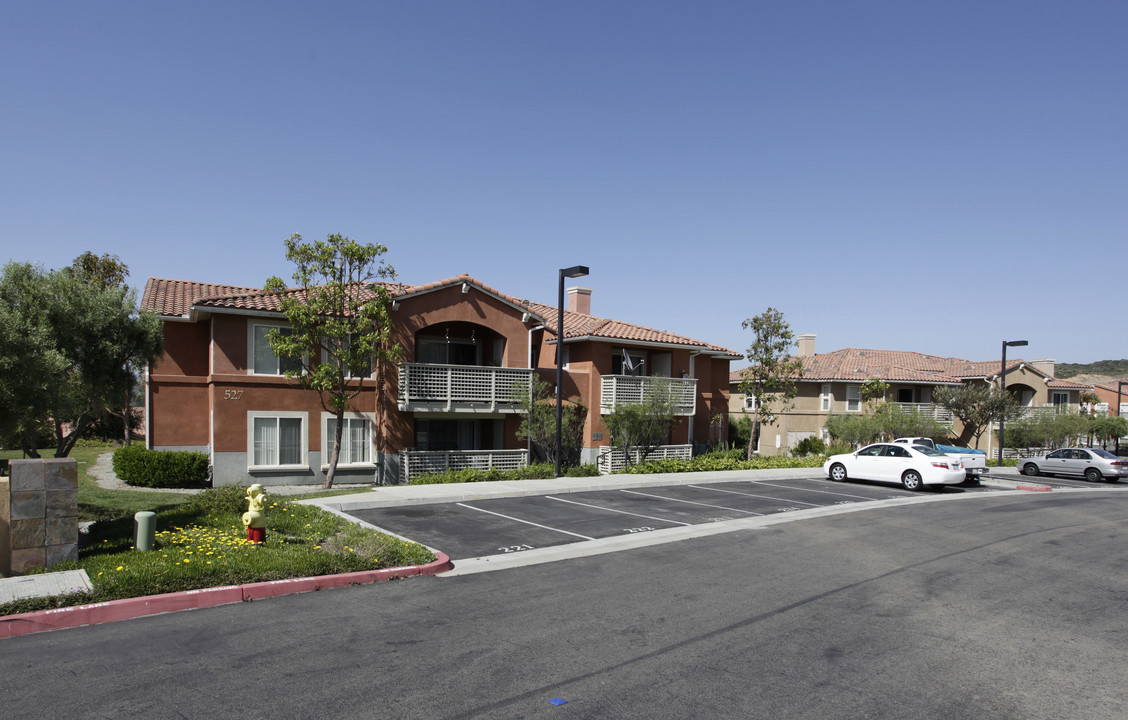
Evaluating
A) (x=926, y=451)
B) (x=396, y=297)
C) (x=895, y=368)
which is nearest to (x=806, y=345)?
(x=895, y=368)

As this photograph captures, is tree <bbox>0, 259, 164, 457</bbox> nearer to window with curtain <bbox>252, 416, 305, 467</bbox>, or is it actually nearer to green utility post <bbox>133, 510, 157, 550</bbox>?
green utility post <bbox>133, 510, 157, 550</bbox>

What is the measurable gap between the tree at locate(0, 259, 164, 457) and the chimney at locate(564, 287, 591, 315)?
20.9m

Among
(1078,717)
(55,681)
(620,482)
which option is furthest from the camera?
(620,482)

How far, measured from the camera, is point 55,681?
6363mm

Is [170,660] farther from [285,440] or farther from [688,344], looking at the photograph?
[688,344]

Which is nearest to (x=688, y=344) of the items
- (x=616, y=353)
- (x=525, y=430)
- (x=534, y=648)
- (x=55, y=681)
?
(x=616, y=353)

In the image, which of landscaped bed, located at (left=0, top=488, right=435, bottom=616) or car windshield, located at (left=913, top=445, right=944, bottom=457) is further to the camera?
car windshield, located at (left=913, top=445, right=944, bottom=457)

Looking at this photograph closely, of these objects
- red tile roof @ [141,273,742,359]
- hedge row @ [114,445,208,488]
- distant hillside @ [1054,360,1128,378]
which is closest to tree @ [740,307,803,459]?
red tile roof @ [141,273,742,359]

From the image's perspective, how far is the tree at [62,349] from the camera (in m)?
11.4

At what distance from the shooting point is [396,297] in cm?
2400

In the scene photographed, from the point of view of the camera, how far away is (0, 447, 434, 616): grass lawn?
8945 millimetres

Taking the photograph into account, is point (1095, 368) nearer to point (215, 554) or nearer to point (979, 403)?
point (979, 403)

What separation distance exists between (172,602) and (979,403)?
38.9 m

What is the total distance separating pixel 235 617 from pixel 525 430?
17.4 meters
